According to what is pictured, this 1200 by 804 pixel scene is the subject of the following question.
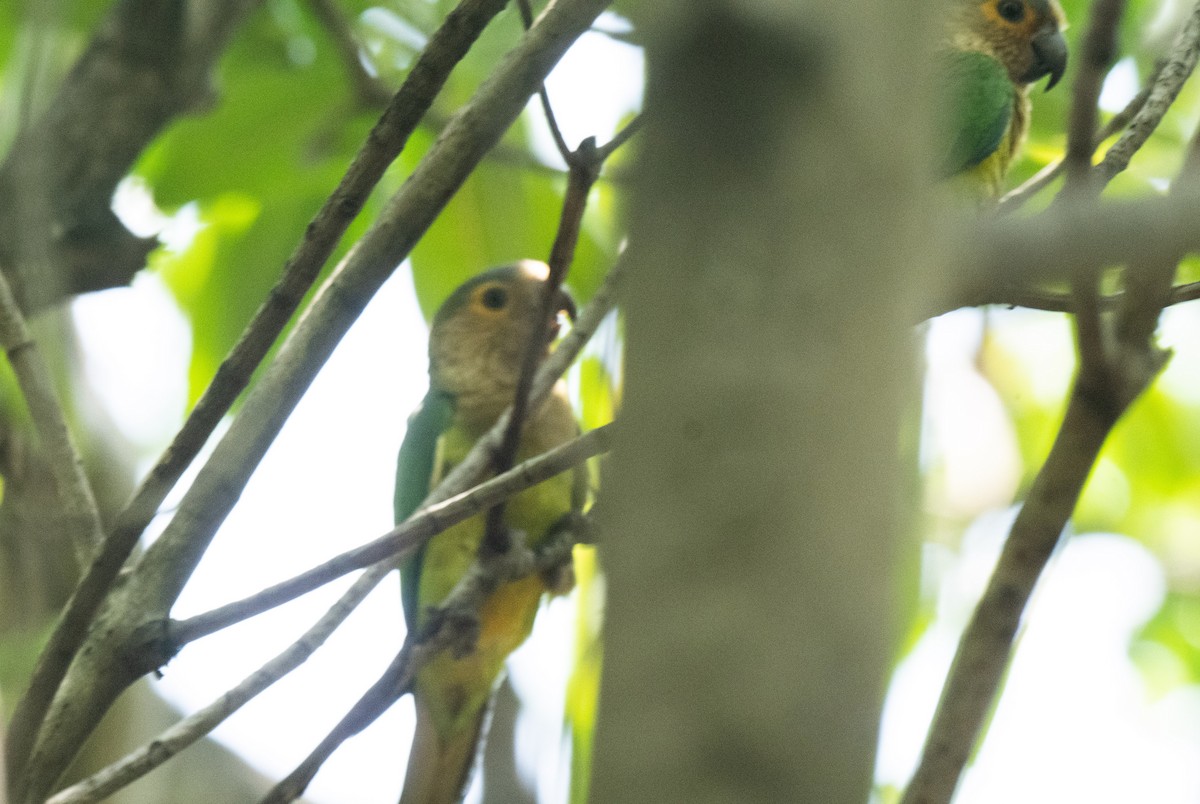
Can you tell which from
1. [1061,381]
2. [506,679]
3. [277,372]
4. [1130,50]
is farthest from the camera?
[1061,381]

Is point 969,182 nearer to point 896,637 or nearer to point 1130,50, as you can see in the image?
point 1130,50

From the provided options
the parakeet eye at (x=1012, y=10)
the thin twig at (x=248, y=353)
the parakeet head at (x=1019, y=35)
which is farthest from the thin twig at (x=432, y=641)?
the parakeet eye at (x=1012, y=10)

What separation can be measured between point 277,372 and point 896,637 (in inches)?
46.8

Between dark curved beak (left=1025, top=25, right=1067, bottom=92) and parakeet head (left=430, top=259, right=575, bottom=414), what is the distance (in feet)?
5.26

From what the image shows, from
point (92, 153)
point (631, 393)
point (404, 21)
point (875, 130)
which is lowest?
point (631, 393)

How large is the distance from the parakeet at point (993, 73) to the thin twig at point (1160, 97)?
86 cm

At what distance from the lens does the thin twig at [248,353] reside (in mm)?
1581

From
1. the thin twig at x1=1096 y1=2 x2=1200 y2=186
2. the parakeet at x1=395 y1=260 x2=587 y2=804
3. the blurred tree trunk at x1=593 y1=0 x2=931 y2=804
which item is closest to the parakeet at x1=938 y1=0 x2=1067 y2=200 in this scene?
the thin twig at x1=1096 y1=2 x2=1200 y2=186

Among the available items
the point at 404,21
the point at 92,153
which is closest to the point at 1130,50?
the point at 404,21

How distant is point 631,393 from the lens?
658 mm

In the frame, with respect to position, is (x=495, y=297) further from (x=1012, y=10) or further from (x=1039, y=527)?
(x=1039, y=527)

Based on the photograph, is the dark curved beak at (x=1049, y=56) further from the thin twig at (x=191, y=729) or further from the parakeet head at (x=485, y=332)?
the thin twig at (x=191, y=729)

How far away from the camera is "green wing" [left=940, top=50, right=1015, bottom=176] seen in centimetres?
328

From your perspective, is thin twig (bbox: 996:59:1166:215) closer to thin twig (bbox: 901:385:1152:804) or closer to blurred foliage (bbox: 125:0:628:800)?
thin twig (bbox: 901:385:1152:804)
